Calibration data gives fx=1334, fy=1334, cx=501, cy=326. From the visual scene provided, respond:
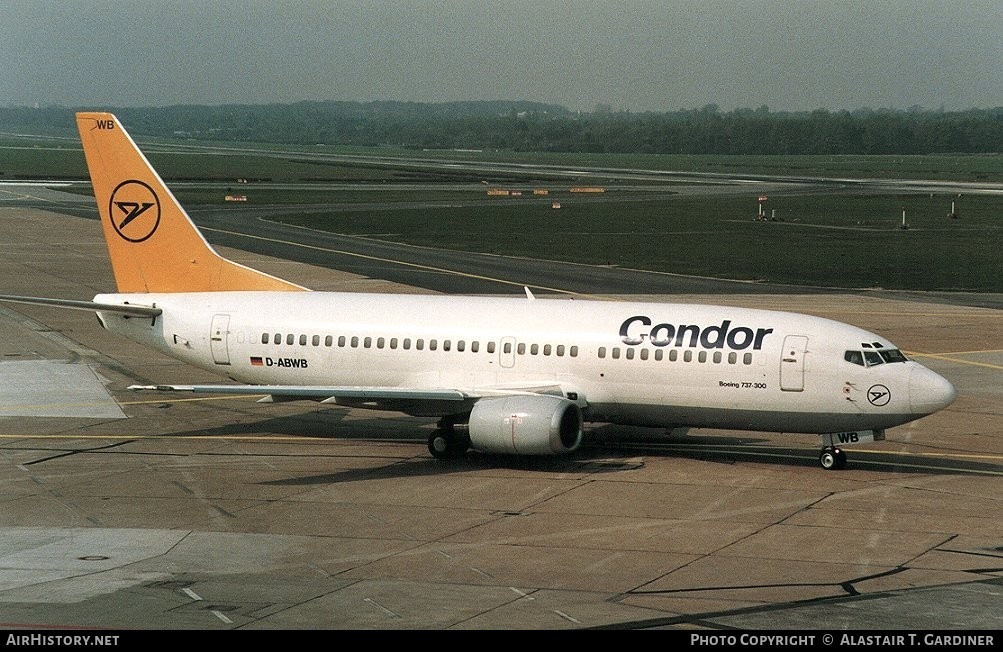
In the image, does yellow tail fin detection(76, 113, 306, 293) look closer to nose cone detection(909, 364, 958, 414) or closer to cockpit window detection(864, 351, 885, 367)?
cockpit window detection(864, 351, 885, 367)

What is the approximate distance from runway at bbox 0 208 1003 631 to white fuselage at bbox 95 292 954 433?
1657mm

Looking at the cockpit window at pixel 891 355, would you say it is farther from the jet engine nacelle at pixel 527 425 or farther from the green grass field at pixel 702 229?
the green grass field at pixel 702 229

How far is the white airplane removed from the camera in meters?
33.9

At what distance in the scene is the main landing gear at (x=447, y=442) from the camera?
35.4 m

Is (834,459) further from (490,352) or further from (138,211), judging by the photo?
(138,211)

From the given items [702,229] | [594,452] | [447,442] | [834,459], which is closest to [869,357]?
[834,459]

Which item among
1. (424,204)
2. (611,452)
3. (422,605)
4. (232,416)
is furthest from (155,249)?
(424,204)

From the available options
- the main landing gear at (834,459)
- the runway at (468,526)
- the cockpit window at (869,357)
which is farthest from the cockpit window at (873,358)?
the runway at (468,526)

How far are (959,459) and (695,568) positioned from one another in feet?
44.5

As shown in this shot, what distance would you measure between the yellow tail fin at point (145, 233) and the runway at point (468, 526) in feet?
13.8

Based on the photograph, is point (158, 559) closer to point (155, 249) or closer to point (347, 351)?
point (347, 351)

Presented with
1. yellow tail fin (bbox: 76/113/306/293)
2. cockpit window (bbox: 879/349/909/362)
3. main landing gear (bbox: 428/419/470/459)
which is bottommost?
main landing gear (bbox: 428/419/470/459)

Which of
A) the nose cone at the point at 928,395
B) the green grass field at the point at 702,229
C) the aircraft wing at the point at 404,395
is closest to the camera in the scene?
the nose cone at the point at 928,395

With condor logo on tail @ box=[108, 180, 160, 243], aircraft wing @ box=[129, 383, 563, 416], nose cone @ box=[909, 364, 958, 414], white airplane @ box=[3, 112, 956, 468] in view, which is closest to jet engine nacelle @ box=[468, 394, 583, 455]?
white airplane @ box=[3, 112, 956, 468]
